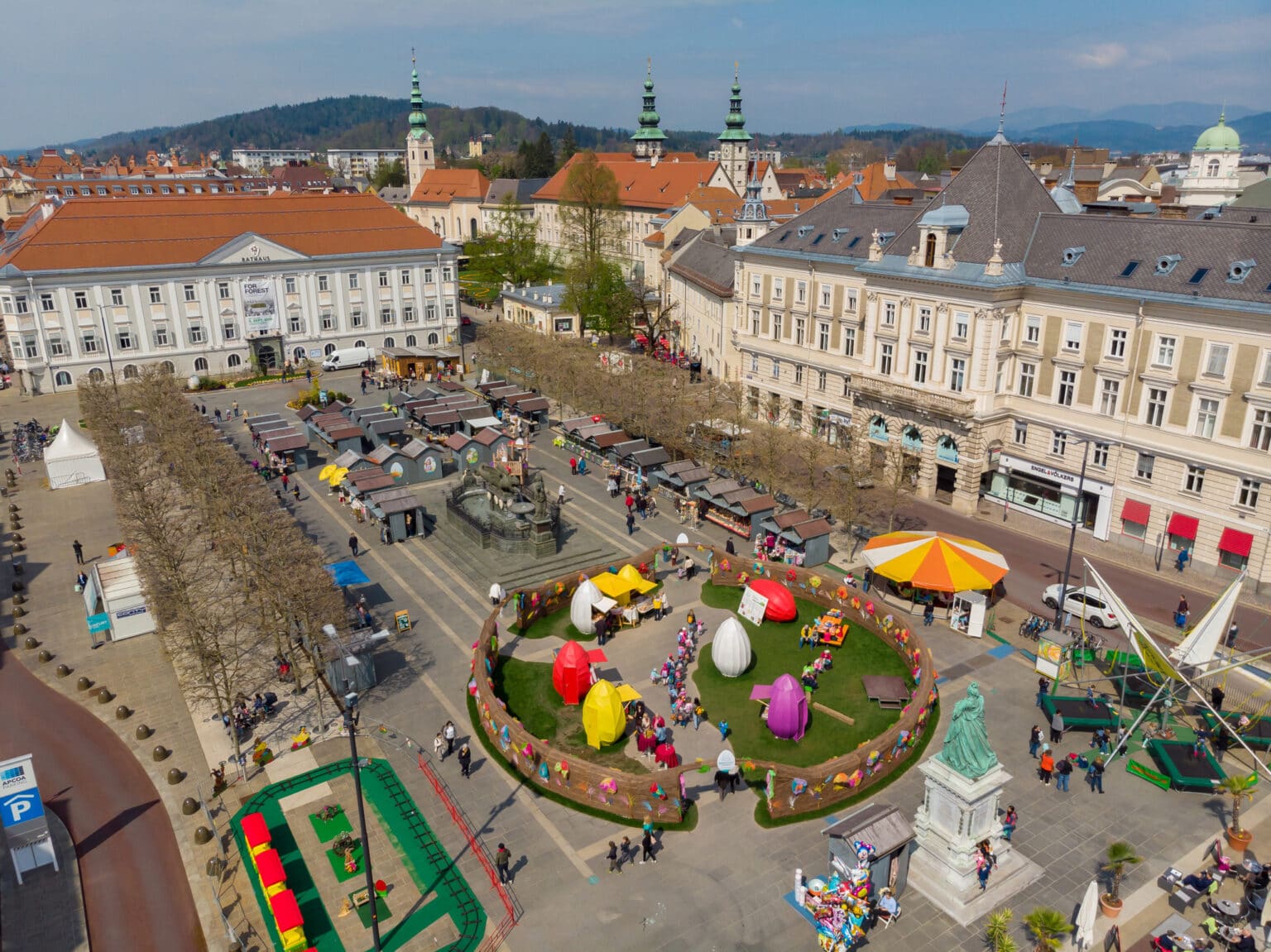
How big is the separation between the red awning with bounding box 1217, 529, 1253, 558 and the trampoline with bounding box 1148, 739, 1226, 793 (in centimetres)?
1668

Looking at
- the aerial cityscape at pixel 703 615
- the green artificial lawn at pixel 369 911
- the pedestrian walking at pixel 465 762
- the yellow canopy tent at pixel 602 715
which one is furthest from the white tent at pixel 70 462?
the green artificial lawn at pixel 369 911

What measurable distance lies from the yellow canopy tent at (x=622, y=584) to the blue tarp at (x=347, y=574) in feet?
37.0

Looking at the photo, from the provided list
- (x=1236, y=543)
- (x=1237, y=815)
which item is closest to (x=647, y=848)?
(x=1237, y=815)

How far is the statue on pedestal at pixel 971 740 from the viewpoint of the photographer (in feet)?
81.3

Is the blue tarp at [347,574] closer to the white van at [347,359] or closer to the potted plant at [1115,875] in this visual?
the potted plant at [1115,875]

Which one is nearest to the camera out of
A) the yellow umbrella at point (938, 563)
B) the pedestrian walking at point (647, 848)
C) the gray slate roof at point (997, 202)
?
the pedestrian walking at point (647, 848)

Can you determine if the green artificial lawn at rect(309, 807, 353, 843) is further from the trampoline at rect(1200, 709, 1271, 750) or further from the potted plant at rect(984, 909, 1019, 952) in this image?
the trampoline at rect(1200, 709, 1271, 750)

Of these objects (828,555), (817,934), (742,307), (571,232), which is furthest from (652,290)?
(817,934)

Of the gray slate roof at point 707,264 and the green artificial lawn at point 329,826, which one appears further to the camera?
the gray slate roof at point 707,264

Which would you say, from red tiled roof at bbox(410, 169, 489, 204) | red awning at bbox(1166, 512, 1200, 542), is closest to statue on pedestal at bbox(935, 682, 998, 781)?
red awning at bbox(1166, 512, 1200, 542)

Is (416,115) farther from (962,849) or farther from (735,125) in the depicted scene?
(962,849)

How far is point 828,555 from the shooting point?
48.7 metres

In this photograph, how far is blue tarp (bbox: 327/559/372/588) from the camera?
137ft

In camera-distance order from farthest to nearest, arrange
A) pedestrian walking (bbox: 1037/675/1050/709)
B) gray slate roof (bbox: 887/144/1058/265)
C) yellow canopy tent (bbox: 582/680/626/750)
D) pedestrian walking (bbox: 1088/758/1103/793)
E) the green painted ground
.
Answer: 1. gray slate roof (bbox: 887/144/1058/265)
2. pedestrian walking (bbox: 1037/675/1050/709)
3. yellow canopy tent (bbox: 582/680/626/750)
4. pedestrian walking (bbox: 1088/758/1103/793)
5. the green painted ground
